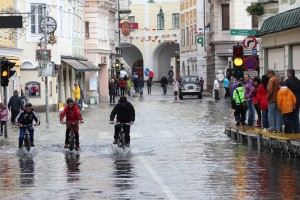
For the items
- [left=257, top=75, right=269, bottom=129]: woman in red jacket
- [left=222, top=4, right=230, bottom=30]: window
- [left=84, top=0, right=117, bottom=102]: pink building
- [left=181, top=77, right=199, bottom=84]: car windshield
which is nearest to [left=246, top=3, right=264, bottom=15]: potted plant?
[left=257, top=75, right=269, bottom=129]: woman in red jacket

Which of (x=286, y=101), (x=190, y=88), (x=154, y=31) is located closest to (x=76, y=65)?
(x=190, y=88)

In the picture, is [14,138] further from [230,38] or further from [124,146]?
[230,38]

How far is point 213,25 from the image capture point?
80.1m

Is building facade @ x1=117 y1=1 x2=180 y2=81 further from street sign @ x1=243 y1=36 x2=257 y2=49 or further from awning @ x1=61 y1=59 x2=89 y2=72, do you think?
street sign @ x1=243 y1=36 x2=257 y2=49

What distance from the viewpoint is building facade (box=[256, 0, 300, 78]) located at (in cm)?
3158

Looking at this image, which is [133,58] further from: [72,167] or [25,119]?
[72,167]

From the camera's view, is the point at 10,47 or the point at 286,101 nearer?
the point at 286,101

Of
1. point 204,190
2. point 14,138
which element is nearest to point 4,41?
point 14,138

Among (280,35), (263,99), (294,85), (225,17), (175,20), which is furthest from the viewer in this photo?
(175,20)

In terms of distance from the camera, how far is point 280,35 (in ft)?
110

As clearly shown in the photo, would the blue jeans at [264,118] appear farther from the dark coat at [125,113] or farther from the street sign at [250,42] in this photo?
the street sign at [250,42]

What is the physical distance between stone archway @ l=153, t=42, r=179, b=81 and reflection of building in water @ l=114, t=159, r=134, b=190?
103751mm

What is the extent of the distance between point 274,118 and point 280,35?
24.4 feet

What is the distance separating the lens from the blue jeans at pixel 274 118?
26.5 meters
